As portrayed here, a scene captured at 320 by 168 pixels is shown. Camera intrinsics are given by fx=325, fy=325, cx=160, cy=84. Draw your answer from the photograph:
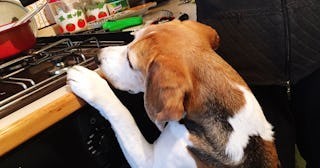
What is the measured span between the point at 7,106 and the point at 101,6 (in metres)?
0.93

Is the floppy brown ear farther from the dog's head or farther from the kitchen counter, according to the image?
the kitchen counter

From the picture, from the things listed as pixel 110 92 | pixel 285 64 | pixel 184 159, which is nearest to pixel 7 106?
pixel 110 92

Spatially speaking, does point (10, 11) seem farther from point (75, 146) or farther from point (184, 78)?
point (184, 78)

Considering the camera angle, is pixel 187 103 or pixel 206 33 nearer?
pixel 187 103

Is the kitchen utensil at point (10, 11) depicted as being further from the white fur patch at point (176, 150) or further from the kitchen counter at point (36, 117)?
the white fur patch at point (176, 150)

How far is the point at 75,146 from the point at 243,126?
46 cm

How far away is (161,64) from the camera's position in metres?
0.81

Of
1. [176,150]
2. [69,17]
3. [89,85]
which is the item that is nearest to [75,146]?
[89,85]

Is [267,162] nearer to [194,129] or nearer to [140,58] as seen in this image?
[194,129]

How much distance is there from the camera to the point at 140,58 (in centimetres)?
90

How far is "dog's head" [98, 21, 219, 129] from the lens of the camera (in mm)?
790

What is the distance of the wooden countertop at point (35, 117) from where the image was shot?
68 cm

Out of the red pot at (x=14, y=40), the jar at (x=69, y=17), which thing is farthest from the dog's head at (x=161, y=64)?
the jar at (x=69, y=17)

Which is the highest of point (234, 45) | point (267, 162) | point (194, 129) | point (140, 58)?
point (140, 58)
